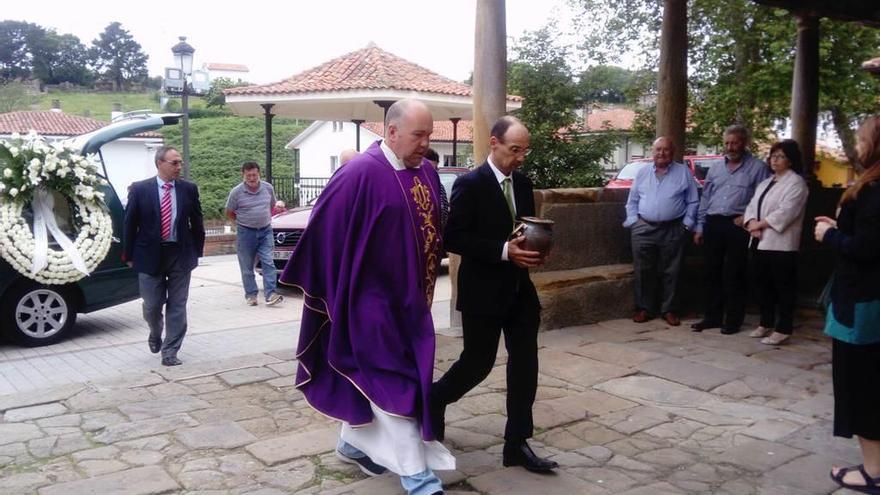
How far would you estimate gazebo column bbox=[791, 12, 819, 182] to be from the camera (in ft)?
32.5

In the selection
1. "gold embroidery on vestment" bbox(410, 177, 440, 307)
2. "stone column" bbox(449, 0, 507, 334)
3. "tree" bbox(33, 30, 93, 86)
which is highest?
"tree" bbox(33, 30, 93, 86)

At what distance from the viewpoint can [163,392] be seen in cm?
552

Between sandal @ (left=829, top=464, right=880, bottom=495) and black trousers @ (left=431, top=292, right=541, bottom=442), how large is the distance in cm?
153

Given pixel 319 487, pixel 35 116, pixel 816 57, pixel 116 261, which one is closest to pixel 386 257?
pixel 319 487

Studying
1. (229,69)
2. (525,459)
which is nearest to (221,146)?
(525,459)

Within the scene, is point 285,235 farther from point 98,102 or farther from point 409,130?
point 98,102

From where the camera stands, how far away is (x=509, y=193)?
405cm

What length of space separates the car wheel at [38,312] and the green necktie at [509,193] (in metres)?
5.53

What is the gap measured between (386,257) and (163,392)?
9.13 feet

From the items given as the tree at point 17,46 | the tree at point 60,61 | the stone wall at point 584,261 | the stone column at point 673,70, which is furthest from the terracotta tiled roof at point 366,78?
the tree at point 17,46

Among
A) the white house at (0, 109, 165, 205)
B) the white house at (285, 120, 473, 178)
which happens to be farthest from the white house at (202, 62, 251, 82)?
the white house at (0, 109, 165, 205)

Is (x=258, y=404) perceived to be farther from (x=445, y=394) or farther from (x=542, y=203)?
(x=542, y=203)

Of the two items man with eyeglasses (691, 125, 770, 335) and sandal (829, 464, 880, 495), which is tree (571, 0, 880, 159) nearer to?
man with eyeglasses (691, 125, 770, 335)

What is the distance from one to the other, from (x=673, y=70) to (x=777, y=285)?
2.85 meters
